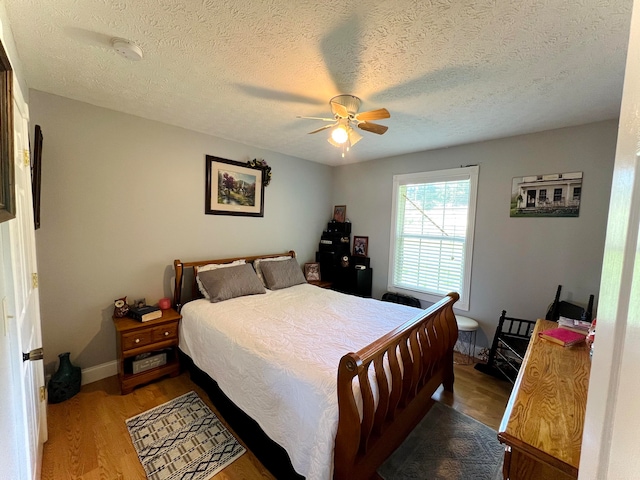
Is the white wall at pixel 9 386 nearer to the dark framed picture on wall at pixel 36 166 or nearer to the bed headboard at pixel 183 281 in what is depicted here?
the dark framed picture on wall at pixel 36 166

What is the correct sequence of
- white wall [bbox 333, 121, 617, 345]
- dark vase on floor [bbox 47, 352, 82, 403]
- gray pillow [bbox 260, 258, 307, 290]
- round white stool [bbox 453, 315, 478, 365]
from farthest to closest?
gray pillow [bbox 260, 258, 307, 290] → round white stool [bbox 453, 315, 478, 365] → white wall [bbox 333, 121, 617, 345] → dark vase on floor [bbox 47, 352, 82, 403]

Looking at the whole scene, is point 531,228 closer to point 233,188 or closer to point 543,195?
point 543,195

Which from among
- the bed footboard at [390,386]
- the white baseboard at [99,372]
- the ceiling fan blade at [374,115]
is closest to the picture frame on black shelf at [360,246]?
the bed footboard at [390,386]

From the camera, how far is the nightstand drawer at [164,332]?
2.35m

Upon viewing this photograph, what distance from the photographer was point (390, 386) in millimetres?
Answer: 1549

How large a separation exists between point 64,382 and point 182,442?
1.18m

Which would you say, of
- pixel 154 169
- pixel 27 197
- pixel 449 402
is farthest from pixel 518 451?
pixel 154 169

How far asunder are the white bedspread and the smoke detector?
1.85m

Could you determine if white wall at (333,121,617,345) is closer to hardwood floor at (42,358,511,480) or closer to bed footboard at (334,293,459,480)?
hardwood floor at (42,358,511,480)

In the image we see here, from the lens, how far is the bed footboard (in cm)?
123

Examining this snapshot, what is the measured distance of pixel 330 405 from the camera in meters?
1.29

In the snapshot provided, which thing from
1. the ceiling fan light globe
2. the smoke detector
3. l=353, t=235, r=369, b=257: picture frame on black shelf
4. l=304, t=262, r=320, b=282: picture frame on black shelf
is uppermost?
the smoke detector

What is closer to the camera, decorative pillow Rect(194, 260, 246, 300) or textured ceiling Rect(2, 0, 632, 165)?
textured ceiling Rect(2, 0, 632, 165)

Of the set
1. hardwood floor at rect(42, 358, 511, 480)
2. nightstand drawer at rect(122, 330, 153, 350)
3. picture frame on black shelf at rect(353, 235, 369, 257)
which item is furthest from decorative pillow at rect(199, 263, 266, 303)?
picture frame on black shelf at rect(353, 235, 369, 257)
